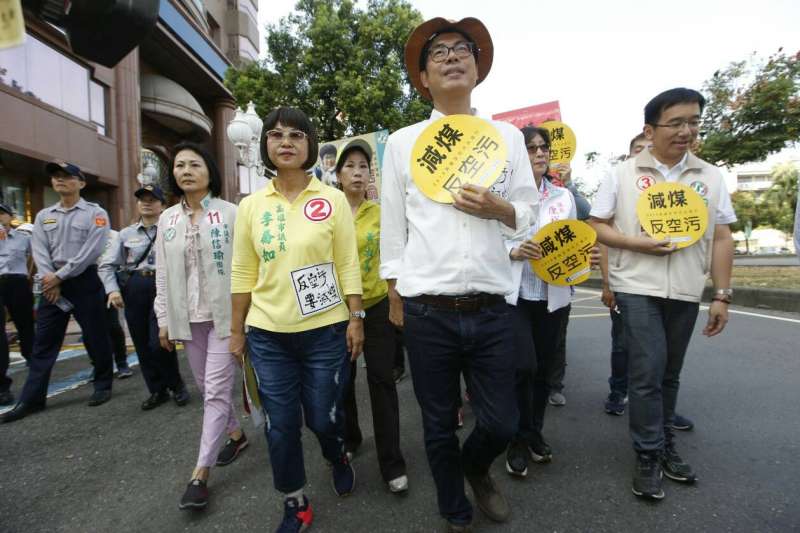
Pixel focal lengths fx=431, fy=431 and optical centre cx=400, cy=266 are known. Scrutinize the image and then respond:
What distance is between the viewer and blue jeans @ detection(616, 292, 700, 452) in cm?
225

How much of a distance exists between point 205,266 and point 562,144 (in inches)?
138

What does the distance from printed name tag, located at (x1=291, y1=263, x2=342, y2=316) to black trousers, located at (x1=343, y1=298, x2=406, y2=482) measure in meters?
0.45

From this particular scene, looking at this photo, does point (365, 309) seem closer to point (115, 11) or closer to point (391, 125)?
point (115, 11)

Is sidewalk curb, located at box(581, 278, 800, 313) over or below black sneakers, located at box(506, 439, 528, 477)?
over

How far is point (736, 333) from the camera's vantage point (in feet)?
19.2

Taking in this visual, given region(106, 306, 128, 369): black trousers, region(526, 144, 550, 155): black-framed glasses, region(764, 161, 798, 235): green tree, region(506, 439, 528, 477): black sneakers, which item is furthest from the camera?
region(764, 161, 798, 235): green tree

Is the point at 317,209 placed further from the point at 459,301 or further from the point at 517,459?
the point at 517,459

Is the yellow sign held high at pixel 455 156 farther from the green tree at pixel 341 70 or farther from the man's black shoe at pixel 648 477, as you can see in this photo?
the green tree at pixel 341 70

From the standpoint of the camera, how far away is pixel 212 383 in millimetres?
2418

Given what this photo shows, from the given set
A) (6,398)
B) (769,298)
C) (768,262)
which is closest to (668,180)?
(6,398)

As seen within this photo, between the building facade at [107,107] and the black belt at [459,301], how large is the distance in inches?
327


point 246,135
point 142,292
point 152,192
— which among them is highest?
point 246,135

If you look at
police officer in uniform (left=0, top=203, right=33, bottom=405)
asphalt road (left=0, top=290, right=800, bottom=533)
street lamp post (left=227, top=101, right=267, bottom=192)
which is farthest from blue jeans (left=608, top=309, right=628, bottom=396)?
street lamp post (left=227, top=101, right=267, bottom=192)

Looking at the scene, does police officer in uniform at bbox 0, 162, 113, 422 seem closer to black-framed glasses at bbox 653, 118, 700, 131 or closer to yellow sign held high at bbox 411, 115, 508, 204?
yellow sign held high at bbox 411, 115, 508, 204
